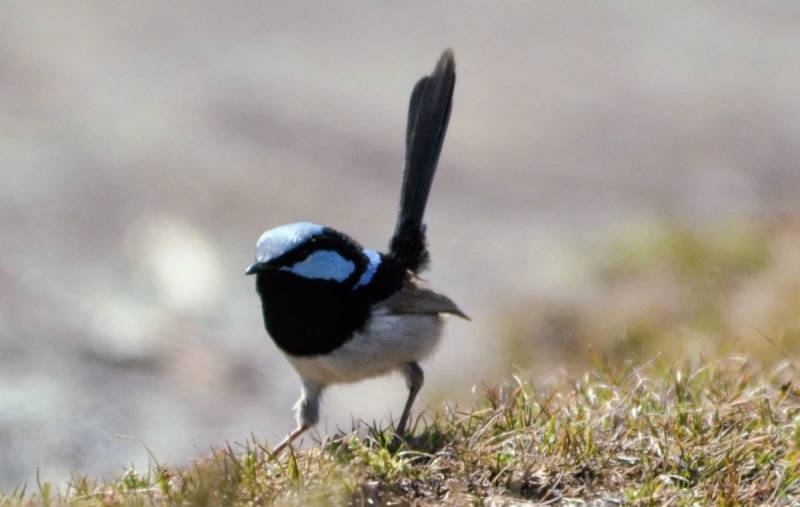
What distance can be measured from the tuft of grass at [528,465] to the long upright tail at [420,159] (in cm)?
200

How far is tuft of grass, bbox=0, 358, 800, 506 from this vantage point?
15.4ft

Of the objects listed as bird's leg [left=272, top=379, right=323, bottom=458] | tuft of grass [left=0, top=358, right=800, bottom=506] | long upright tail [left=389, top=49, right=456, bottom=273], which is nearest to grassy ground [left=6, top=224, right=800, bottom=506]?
tuft of grass [left=0, top=358, right=800, bottom=506]

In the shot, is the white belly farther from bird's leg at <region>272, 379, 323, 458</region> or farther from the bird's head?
the bird's head

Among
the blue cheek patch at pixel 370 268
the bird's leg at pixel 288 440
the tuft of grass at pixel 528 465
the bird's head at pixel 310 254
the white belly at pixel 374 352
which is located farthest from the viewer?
Answer: the blue cheek patch at pixel 370 268

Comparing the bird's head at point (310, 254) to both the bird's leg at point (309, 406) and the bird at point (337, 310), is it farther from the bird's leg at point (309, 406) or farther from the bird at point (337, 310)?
the bird's leg at point (309, 406)

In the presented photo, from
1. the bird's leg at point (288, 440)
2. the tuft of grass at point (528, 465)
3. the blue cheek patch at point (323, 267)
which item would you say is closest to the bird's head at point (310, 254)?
the blue cheek patch at point (323, 267)

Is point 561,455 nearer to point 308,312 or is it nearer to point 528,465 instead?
point 528,465

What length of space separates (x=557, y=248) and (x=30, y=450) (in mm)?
4643

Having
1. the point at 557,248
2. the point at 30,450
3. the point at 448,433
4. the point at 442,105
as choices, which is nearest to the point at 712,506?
the point at 448,433

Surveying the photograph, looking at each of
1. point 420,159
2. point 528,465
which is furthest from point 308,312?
point 420,159

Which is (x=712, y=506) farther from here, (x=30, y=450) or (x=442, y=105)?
(x=30, y=450)

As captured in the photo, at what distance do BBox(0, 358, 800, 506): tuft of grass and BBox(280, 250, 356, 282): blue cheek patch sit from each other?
0.92m

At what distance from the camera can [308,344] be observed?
234 inches

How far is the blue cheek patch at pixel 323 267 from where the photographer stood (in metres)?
5.95
